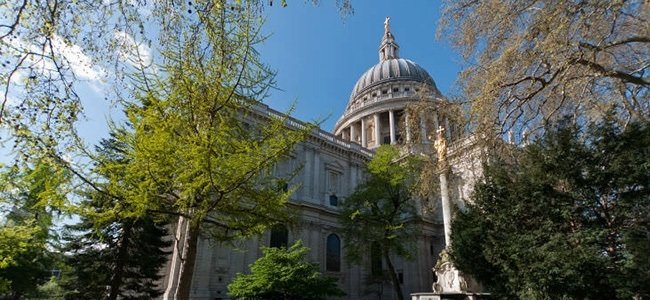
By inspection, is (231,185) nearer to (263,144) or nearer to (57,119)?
(263,144)

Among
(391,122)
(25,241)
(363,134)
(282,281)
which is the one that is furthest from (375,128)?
(25,241)

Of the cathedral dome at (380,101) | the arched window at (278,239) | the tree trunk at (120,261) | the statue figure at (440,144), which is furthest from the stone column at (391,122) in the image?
the tree trunk at (120,261)

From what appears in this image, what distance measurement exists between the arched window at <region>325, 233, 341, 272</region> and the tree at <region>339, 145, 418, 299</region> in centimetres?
503

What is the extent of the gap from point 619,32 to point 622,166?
13.4ft

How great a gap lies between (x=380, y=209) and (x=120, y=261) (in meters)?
16.7

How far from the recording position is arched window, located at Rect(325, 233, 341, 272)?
3128cm

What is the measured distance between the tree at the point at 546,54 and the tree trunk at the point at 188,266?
24.1ft

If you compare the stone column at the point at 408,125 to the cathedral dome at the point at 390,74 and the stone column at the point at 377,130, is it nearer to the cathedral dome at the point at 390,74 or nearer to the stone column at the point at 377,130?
the stone column at the point at 377,130

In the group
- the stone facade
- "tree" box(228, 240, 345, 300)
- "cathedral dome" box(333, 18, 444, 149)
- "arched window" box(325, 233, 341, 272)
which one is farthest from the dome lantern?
"tree" box(228, 240, 345, 300)

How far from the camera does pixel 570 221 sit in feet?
37.4

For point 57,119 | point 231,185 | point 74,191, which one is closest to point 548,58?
point 231,185

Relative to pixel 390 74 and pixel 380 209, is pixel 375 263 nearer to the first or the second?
pixel 380 209

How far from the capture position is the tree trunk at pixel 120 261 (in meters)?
16.7

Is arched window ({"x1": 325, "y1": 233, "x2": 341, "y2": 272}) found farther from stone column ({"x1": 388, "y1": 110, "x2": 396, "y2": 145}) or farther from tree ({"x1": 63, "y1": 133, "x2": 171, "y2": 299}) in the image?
stone column ({"x1": 388, "y1": 110, "x2": 396, "y2": 145})
